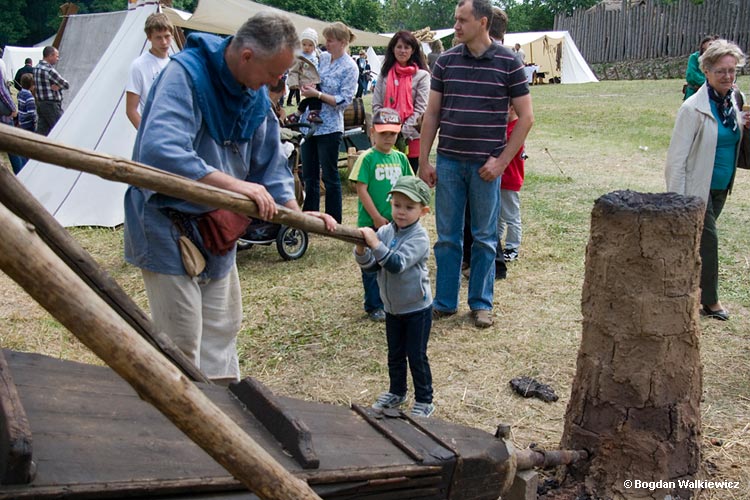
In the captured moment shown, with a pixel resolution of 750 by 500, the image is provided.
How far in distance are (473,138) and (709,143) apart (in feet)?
5.07

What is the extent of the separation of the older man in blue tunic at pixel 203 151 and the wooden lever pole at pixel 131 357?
1.20m

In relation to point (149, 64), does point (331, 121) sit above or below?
below

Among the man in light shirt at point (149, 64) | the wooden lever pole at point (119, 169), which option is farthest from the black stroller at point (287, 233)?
the wooden lever pole at point (119, 169)

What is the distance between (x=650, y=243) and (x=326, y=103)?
471 centimetres

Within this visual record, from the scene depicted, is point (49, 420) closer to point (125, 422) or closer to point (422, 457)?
point (125, 422)

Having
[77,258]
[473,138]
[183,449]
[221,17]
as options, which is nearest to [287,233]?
[473,138]

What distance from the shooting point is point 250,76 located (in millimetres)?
2881

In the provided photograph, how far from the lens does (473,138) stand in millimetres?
4910

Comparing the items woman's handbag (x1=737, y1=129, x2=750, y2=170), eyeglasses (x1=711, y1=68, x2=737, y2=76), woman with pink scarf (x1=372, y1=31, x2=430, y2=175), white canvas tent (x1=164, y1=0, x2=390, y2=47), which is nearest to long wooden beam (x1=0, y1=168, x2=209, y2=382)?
eyeglasses (x1=711, y1=68, x2=737, y2=76)

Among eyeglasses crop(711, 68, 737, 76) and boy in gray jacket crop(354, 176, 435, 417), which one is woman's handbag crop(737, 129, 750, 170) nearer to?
eyeglasses crop(711, 68, 737, 76)

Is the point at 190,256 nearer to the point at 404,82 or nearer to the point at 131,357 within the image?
the point at 131,357


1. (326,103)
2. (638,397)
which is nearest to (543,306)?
(638,397)

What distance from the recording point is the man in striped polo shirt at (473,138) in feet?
15.9

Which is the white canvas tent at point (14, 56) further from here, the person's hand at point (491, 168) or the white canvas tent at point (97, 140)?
the person's hand at point (491, 168)
